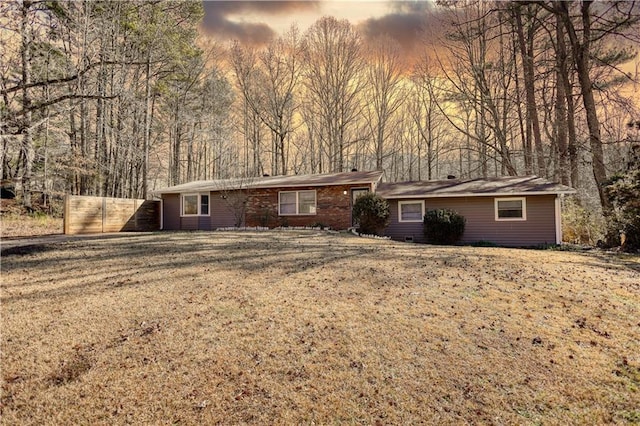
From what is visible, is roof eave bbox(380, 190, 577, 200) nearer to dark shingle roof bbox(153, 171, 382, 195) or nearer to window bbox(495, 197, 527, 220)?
window bbox(495, 197, 527, 220)

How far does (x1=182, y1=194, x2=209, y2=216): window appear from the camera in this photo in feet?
53.3

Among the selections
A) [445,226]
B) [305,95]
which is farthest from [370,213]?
[305,95]

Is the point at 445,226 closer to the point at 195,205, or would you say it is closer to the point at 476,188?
the point at 476,188

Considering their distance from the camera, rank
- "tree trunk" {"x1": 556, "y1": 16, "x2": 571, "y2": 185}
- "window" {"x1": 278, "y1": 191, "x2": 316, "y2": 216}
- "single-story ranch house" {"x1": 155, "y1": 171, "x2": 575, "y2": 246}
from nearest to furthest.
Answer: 1. "single-story ranch house" {"x1": 155, "y1": 171, "x2": 575, "y2": 246}
2. "tree trunk" {"x1": 556, "y1": 16, "x2": 571, "y2": 185}
3. "window" {"x1": 278, "y1": 191, "x2": 316, "y2": 216}

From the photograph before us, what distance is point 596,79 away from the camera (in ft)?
46.5

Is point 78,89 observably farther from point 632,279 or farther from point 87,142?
point 632,279

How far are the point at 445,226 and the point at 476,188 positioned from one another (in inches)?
94.4

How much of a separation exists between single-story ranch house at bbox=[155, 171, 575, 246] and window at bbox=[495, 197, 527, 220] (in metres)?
0.03

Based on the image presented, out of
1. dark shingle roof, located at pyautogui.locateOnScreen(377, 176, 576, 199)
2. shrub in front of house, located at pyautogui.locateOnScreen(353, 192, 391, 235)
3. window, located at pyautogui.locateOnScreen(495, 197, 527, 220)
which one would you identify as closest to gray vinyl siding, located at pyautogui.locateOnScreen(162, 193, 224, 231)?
shrub in front of house, located at pyautogui.locateOnScreen(353, 192, 391, 235)

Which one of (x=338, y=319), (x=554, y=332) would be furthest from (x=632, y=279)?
(x=338, y=319)

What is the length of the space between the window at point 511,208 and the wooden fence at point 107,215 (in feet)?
53.4

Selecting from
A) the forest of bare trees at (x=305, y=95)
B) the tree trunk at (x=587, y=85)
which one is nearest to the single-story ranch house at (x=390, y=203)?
the tree trunk at (x=587, y=85)

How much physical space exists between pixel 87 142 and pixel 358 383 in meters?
19.2

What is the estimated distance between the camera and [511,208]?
12641mm
